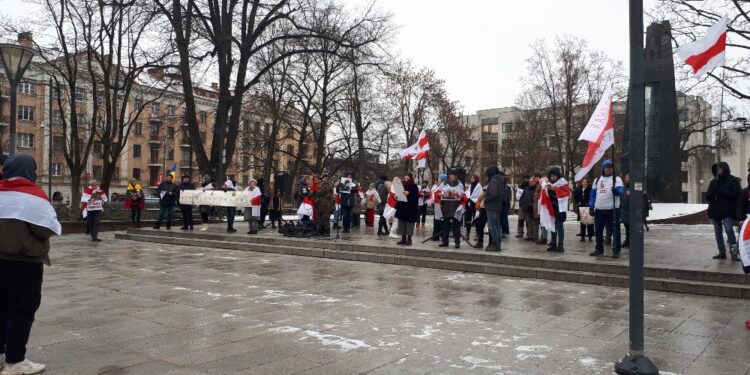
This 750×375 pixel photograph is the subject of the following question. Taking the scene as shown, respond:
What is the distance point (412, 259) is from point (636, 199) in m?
7.54

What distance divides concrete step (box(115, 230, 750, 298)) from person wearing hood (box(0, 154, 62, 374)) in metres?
8.15

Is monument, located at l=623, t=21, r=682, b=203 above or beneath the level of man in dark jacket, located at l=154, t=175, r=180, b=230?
above

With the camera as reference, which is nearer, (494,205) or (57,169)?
(494,205)

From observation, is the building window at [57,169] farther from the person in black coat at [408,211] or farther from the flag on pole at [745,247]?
the flag on pole at [745,247]

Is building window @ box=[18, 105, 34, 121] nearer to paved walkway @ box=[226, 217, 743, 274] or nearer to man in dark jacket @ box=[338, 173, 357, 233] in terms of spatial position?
paved walkway @ box=[226, 217, 743, 274]

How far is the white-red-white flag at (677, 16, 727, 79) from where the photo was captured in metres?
7.86

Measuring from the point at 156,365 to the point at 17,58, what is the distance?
1034 cm

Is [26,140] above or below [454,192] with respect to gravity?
above

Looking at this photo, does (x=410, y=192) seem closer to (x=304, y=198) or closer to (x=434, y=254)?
(x=434, y=254)

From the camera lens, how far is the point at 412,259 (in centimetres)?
1212

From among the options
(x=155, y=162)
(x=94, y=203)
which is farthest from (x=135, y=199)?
(x=155, y=162)

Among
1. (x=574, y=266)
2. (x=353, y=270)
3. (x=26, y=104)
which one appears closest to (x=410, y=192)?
(x=353, y=270)

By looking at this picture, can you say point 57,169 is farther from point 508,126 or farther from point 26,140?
point 508,126

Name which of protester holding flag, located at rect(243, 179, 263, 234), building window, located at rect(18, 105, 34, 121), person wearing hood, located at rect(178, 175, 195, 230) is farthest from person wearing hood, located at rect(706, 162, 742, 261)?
building window, located at rect(18, 105, 34, 121)
